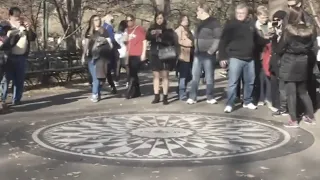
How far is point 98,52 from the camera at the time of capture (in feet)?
41.8

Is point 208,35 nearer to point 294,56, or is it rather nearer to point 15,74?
point 294,56

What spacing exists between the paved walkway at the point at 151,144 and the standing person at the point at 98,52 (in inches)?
30.6

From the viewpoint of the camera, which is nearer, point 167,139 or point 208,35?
point 167,139

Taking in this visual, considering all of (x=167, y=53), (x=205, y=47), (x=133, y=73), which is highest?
(x=205, y=47)

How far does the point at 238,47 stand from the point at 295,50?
5.35 ft

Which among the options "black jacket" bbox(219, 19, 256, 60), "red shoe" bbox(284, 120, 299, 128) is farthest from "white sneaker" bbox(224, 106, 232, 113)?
"red shoe" bbox(284, 120, 299, 128)

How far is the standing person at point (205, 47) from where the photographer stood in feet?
38.9

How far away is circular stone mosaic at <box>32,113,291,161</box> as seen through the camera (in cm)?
788

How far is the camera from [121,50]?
16.3 m

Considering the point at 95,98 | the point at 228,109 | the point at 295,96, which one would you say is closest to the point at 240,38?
the point at 228,109

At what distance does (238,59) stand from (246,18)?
74cm

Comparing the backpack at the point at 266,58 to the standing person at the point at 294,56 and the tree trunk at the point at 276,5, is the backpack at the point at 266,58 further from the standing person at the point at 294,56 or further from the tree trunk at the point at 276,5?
the tree trunk at the point at 276,5

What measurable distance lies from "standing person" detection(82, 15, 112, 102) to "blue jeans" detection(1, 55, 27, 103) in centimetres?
141

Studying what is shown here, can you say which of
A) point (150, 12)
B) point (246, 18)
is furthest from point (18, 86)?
point (150, 12)
